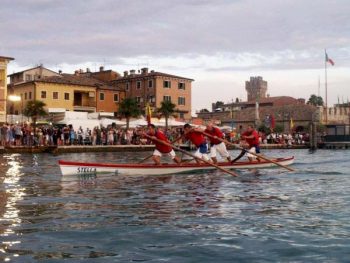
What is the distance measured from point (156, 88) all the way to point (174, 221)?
73474 millimetres

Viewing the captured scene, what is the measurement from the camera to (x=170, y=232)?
9727 mm

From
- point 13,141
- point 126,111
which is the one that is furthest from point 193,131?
point 126,111

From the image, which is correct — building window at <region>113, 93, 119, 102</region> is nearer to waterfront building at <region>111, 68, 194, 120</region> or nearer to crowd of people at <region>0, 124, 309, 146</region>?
waterfront building at <region>111, 68, 194, 120</region>

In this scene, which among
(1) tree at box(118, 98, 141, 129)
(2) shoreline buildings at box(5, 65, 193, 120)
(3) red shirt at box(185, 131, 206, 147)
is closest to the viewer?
(3) red shirt at box(185, 131, 206, 147)

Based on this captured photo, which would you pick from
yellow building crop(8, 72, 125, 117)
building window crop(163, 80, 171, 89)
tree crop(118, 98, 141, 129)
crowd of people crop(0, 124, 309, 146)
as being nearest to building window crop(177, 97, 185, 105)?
building window crop(163, 80, 171, 89)

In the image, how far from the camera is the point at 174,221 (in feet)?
35.6

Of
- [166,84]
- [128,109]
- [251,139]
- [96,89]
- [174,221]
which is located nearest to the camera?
[174,221]

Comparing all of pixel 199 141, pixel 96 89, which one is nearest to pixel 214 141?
pixel 199 141

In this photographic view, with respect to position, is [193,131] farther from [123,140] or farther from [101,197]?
[123,140]

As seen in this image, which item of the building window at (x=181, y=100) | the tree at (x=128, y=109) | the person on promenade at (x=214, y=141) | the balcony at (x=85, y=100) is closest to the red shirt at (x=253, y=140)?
the person on promenade at (x=214, y=141)

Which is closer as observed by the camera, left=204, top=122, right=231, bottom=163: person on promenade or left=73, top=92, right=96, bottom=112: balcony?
left=204, top=122, right=231, bottom=163: person on promenade

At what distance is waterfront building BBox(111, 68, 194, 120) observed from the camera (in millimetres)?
84062

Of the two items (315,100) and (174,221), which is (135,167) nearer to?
(174,221)

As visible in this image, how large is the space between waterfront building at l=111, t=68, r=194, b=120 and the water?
65539 mm
